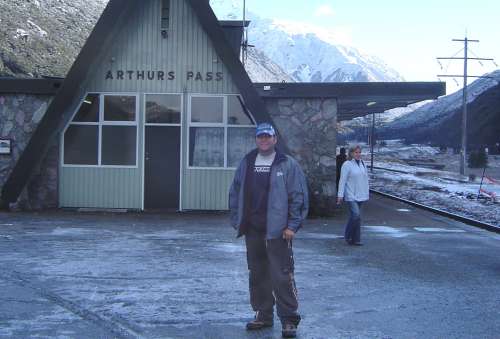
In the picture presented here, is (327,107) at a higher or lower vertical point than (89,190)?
higher

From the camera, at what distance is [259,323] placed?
584 centimetres

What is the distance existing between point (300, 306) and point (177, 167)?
905 cm

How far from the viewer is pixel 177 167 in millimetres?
15383

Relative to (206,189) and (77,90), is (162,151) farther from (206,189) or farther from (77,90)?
(77,90)

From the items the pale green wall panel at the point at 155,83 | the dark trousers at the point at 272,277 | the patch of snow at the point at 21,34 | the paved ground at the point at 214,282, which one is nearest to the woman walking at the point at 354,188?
the paved ground at the point at 214,282

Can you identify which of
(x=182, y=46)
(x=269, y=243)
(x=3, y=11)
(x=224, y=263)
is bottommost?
(x=224, y=263)

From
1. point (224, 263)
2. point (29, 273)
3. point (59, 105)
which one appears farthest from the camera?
point (59, 105)

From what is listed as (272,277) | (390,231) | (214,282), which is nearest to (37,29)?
(390,231)

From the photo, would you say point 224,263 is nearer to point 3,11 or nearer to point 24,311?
point 24,311

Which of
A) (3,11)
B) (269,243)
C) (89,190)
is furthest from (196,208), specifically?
(3,11)

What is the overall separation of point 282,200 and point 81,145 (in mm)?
10739

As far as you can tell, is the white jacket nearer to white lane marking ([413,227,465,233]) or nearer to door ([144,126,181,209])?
white lane marking ([413,227,465,233])

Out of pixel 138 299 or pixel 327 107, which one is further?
pixel 327 107

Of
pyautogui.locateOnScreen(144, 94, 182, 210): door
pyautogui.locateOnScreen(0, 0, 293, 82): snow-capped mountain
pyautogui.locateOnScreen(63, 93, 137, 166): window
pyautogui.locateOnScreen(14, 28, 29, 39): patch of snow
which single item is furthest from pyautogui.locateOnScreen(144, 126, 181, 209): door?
pyautogui.locateOnScreen(14, 28, 29, 39): patch of snow
